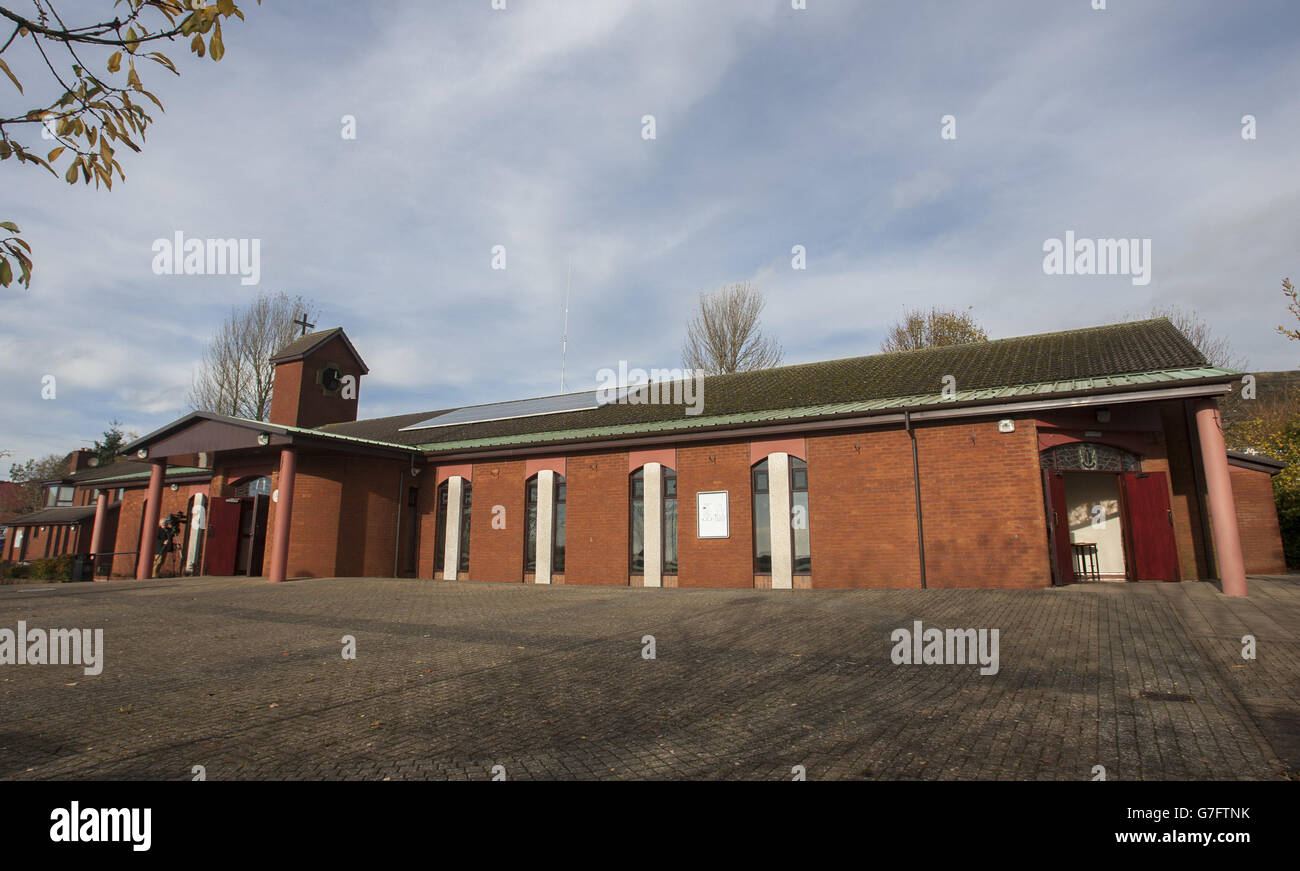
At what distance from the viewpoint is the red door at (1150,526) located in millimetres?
13508

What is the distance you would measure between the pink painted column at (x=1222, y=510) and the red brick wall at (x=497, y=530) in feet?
50.4

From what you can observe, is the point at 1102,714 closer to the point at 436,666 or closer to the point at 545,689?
the point at 545,689

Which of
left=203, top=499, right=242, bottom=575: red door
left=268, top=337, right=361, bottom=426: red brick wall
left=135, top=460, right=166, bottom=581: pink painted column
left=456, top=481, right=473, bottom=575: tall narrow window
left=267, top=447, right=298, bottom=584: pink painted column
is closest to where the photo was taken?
left=267, top=447, right=298, bottom=584: pink painted column

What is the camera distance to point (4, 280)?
2.99 m

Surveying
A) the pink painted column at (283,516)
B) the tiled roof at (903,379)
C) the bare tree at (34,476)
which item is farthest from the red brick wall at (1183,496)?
the bare tree at (34,476)

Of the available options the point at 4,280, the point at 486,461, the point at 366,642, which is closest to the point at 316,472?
the point at 486,461

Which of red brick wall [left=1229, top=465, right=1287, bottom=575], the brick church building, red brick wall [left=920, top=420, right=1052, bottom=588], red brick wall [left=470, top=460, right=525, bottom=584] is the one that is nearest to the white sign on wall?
the brick church building

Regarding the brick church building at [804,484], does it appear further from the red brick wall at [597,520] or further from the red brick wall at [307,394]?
the red brick wall at [307,394]

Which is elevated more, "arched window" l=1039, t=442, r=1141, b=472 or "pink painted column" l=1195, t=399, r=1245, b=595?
"arched window" l=1039, t=442, r=1141, b=472

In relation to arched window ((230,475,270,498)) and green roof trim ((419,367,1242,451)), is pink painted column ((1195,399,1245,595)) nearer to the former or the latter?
green roof trim ((419,367,1242,451))

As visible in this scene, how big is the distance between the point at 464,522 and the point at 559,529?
349cm

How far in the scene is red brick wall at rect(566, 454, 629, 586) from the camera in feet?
56.1

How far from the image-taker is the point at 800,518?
586 inches

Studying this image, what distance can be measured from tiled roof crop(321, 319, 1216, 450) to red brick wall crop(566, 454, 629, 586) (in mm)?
1062
